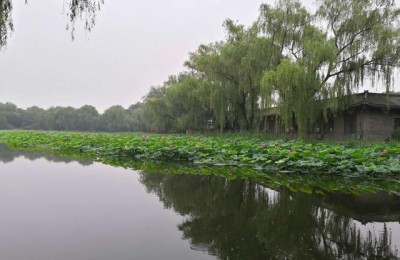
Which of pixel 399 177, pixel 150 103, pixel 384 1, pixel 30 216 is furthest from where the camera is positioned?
pixel 150 103

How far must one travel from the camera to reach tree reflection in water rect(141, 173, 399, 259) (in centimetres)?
260

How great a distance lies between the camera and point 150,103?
31031mm

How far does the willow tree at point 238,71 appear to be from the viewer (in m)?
16.4

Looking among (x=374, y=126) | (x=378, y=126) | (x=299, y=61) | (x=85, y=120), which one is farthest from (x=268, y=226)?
(x=85, y=120)

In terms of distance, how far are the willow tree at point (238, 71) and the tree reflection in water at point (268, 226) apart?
482 inches

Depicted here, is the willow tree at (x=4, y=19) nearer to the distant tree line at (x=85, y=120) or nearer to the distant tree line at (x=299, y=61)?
the distant tree line at (x=299, y=61)

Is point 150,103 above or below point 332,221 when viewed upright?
above

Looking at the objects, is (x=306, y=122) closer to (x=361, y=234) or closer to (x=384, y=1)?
(x=384, y=1)

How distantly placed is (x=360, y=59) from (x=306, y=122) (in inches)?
137

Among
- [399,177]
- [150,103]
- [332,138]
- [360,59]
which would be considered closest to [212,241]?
[399,177]

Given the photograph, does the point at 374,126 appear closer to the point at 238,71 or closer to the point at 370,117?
the point at 370,117

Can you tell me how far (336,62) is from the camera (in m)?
13.6

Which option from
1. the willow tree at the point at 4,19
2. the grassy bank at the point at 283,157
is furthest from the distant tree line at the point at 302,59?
the willow tree at the point at 4,19

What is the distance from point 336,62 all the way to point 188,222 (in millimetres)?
12285
